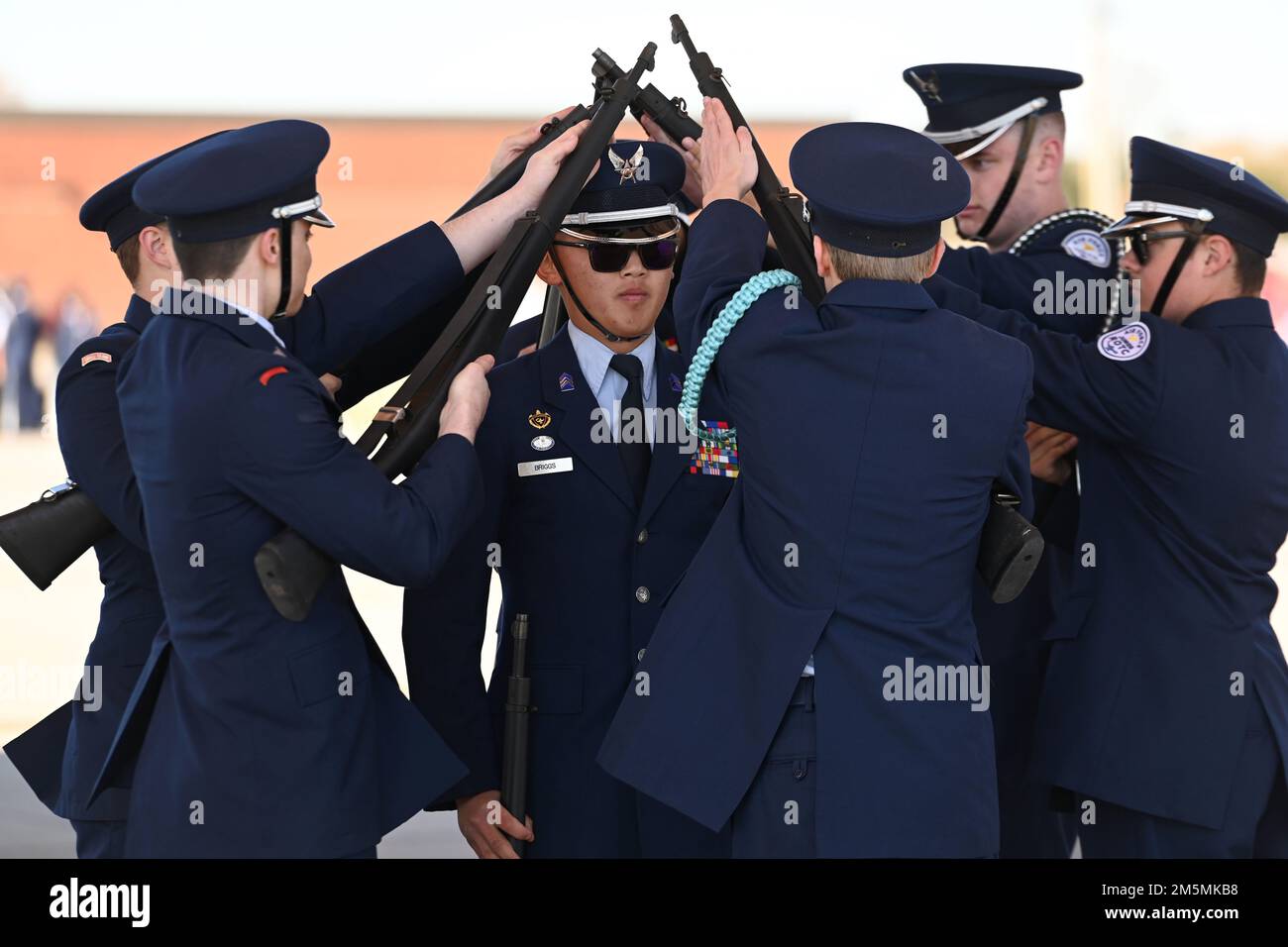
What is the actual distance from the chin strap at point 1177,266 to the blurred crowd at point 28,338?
17.1 metres

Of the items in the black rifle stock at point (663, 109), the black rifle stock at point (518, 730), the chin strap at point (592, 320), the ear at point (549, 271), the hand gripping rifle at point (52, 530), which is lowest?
the black rifle stock at point (518, 730)

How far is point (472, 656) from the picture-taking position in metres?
3.25

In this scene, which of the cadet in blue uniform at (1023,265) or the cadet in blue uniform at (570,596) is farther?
the cadet in blue uniform at (1023,265)

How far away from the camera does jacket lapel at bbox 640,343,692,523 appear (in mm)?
3238

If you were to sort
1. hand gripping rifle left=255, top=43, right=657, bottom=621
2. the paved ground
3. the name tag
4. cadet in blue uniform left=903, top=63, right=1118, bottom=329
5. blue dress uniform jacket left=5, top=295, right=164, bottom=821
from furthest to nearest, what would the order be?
the paved ground < cadet in blue uniform left=903, top=63, right=1118, bottom=329 < the name tag < blue dress uniform jacket left=5, top=295, right=164, bottom=821 < hand gripping rifle left=255, top=43, right=657, bottom=621

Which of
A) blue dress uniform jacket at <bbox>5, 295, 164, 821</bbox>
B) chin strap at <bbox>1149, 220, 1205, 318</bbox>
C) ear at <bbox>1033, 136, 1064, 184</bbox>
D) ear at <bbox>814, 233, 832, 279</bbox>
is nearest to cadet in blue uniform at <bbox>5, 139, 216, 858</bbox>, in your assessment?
blue dress uniform jacket at <bbox>5, 295, 164, 821</bbox>

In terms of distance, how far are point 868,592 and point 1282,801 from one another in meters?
1.49

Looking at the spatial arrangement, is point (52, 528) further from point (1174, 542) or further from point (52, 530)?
point (1174, 542)

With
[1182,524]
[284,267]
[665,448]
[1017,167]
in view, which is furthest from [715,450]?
[1017,167]

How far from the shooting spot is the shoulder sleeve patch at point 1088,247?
4.07 meters

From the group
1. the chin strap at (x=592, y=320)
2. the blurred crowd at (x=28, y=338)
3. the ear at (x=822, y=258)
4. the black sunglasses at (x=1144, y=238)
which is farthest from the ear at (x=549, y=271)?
the blurred crowd at (x=28, y=338)

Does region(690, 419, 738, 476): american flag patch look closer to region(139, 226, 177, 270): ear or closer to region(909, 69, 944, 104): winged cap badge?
region(139, 226, 177, 270): ear

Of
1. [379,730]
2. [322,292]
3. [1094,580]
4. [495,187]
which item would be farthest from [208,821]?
[1094,580]

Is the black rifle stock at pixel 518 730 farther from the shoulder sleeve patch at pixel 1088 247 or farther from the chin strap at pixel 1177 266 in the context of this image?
the shoulder sleeve patch at pixel 1088 247
